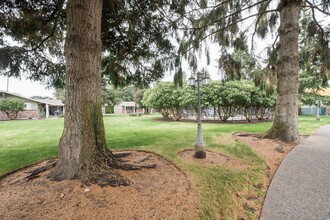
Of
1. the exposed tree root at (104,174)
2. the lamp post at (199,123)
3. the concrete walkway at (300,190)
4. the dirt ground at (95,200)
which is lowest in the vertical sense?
the concrete walkway at (300,190)

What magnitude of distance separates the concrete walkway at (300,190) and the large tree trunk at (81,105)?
2.49 m

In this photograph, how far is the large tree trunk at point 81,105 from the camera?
3.10 meters

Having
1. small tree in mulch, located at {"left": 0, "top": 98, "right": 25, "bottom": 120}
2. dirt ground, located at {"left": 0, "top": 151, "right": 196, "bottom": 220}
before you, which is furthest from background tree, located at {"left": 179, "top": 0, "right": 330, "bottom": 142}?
small tree in mulch, located at {"left": 0, "top": 98, "right": 25, "bottom": 120}

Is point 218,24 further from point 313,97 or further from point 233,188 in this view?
point 313,97

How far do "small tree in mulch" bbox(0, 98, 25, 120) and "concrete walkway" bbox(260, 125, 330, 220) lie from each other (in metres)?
26.6

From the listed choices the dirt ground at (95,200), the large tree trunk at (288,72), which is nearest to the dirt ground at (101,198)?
the dirt ground at (95,200)

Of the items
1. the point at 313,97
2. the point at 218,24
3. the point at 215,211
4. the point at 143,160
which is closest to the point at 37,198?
the point at 143,160

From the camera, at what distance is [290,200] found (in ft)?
9.86

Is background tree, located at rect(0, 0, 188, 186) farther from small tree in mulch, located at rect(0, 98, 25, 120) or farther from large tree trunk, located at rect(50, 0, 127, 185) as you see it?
small tree in mulch, located at rect(0, 98, 25, 120)

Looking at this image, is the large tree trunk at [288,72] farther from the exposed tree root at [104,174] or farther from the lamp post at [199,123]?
the exposed tree root at [104,174]

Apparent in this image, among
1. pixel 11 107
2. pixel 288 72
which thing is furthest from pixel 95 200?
pixel 11 107

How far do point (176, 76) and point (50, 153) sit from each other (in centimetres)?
445

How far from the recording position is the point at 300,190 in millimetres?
3303

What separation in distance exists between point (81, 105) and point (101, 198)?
1.52 meters
